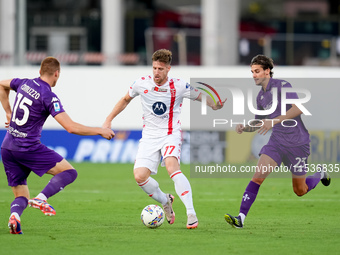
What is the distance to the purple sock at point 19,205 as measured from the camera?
363 inches

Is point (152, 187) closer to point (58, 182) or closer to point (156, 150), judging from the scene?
point (156, 150)

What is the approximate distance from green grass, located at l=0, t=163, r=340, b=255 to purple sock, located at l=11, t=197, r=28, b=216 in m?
0.30

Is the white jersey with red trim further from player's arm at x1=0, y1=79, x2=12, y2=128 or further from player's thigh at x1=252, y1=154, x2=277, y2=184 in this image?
player's arm at x1=0, y1=79, x2=12, y2=128

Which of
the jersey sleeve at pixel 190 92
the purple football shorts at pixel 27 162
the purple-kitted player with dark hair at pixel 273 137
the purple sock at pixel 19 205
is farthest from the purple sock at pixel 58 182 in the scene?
the purple-kitted player with dark hair at pixel 273 137

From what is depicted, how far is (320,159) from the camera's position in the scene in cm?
2062

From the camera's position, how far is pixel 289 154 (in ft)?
33.6

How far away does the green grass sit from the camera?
8.46 meters

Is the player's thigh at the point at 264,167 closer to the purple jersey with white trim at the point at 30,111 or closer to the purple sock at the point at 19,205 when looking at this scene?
the purple jersey with white trim at the point at 30,111

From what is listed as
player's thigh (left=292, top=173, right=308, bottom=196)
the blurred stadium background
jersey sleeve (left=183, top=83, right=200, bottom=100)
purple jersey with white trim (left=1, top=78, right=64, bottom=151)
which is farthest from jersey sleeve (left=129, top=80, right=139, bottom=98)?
the blurred stadium background

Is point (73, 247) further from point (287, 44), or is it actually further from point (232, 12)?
point (232, 12)

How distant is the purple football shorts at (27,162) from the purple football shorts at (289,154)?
2.70 metres

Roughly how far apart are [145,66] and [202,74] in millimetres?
1806

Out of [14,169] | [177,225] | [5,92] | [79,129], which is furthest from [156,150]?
[5,92]

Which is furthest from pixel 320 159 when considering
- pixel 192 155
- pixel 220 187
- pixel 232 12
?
pixel 232 12
